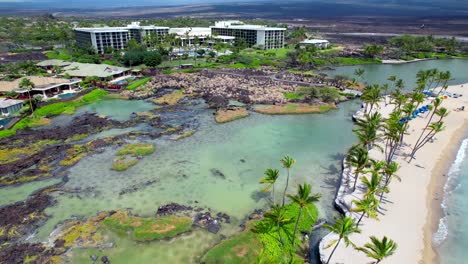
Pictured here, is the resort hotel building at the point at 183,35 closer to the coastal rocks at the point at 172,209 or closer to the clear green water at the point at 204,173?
the clear green water at the point at 204,173

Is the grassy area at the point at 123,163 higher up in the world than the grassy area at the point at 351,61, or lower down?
lower down

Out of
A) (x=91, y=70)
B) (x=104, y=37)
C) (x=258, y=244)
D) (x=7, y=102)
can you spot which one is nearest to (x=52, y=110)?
(x=7, y=102)

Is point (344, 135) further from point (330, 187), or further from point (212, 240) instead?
point (212, 240)

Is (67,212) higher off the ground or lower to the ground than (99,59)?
Answer: lower

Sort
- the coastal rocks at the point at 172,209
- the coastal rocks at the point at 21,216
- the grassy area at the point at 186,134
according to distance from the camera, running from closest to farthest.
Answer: the coastal rocks at the point at 21,216 < the coastal rocks at the point at 172,209 < the grassy area at the point at 186,134

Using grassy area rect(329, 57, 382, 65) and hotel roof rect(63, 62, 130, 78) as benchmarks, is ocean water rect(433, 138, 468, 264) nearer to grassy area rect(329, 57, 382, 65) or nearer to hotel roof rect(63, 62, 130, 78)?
grassy area rect(329, 57, 382, 65)

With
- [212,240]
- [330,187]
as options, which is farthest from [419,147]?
[212,240]

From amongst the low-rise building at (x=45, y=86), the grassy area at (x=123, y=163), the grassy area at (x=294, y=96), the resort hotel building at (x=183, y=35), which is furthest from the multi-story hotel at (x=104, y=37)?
the grassy area at (x=123, y=163)
